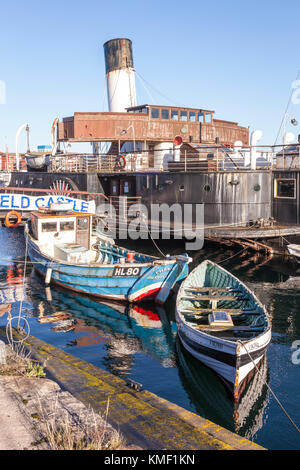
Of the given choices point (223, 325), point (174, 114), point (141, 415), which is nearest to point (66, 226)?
point (223, 325)

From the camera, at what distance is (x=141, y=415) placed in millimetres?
7141

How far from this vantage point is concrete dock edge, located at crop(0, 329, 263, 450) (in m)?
6.33

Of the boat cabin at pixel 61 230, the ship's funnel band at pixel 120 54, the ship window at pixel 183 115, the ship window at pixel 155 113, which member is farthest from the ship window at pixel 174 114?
the boat cabin at pixel 61 230

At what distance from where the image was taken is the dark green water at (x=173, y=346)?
9773 mm

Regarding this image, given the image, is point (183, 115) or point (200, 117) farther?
point (200, 117)

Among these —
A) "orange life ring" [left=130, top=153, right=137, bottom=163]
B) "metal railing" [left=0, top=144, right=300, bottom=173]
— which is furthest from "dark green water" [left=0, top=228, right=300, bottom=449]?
"orange life ring" [left=130, top=153, right=137, bottom=163]

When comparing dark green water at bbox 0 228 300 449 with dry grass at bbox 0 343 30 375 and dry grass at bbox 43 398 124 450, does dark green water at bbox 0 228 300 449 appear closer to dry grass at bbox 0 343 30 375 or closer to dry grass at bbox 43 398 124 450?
dry grass at bbox 0 343 30 375

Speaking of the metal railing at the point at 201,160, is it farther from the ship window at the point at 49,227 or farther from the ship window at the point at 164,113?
the ship window at the point at 49,227

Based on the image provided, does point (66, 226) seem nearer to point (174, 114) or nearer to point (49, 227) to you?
point (49, 227)

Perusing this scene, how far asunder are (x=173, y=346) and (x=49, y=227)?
10952mm

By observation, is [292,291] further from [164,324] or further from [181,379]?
[181,379]

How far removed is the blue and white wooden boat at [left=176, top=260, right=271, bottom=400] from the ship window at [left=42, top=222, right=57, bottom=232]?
29.2 feet

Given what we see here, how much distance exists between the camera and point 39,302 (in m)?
18.6

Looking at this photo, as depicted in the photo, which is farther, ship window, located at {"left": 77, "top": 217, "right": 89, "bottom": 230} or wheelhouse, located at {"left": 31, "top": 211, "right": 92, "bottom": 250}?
ship window, located at {"left": 77, "top": 217, "right": 89, "bottom": 230}
